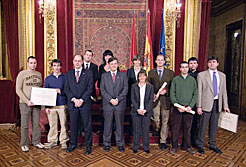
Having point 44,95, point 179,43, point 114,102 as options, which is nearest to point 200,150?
point 114,102

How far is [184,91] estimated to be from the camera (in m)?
3.16

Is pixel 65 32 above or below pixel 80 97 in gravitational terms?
above

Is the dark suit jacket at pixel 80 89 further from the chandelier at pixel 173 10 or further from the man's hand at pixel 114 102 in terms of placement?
the chandelier at pixel 173 10

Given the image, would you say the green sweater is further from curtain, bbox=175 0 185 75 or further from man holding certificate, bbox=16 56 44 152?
man holding certificate, bbox=16 56 44 152

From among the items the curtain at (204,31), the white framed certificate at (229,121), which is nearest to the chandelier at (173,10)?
the curtain at (204,31)

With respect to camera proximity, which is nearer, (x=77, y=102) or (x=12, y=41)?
(x=77, y=102)

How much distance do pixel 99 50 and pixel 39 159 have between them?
3.32m

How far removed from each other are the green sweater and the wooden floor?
92 centimetres

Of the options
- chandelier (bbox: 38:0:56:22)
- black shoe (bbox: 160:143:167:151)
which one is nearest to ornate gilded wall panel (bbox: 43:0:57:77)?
chandelier (bbox: 38:0:56:22)

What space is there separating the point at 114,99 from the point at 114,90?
0.17 metres

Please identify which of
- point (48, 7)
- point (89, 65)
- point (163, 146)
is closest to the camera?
point (163, 146)

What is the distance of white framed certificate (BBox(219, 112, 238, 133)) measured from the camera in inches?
120

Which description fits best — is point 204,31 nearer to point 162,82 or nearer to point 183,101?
point 162,82

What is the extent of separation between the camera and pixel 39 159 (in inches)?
118
